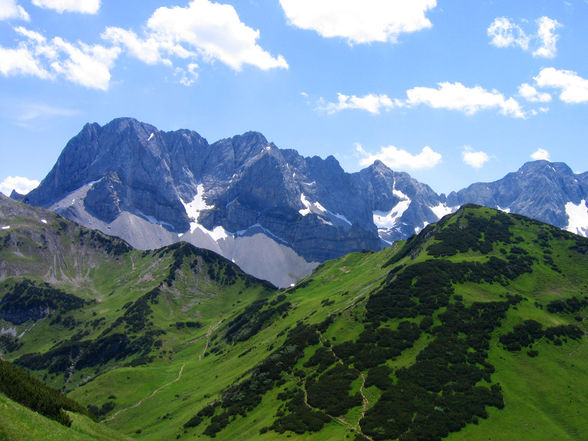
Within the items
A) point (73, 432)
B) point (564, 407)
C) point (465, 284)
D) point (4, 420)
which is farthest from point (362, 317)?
point (4, 420)

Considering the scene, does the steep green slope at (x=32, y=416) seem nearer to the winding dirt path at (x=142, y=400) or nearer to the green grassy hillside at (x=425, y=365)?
the green grassy hillside at (x=425, y=365)

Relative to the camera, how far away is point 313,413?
88500mm

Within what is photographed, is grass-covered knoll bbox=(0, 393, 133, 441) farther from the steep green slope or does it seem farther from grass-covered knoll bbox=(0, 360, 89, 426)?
grass-covered knoll bbox=(0, 360, 89, 426)

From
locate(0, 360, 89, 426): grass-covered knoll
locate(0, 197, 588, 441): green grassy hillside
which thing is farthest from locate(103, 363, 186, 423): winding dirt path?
locate(0, 360, 89, 426): grass-covered knoll

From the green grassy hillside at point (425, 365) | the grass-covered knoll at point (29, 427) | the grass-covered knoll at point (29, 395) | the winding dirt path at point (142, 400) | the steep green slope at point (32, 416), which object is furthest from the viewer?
the winding dirt path at point (142, 400)

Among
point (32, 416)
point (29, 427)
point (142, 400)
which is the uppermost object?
point (32, 416)

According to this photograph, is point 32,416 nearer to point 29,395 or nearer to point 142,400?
point 29,395

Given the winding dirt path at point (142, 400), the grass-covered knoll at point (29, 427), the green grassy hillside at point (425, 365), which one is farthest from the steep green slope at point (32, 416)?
the winding dirt path at point (142, 400)

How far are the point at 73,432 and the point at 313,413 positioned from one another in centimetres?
5717

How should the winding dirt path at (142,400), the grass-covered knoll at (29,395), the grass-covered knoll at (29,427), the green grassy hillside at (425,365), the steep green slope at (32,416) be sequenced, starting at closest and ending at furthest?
the grass-covered knoll at (29,427) → the steep green slope at (32,416) → the grass-covered knoll at (29,395) → the green grassy hillside at (425,365) → the winding dirt path at (142,400)

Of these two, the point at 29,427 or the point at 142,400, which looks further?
the point at 142,400

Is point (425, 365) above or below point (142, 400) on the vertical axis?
above

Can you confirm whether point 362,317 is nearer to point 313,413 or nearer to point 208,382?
point 313,413

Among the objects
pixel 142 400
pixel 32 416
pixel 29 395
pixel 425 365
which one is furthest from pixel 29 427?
pixel 142 400
